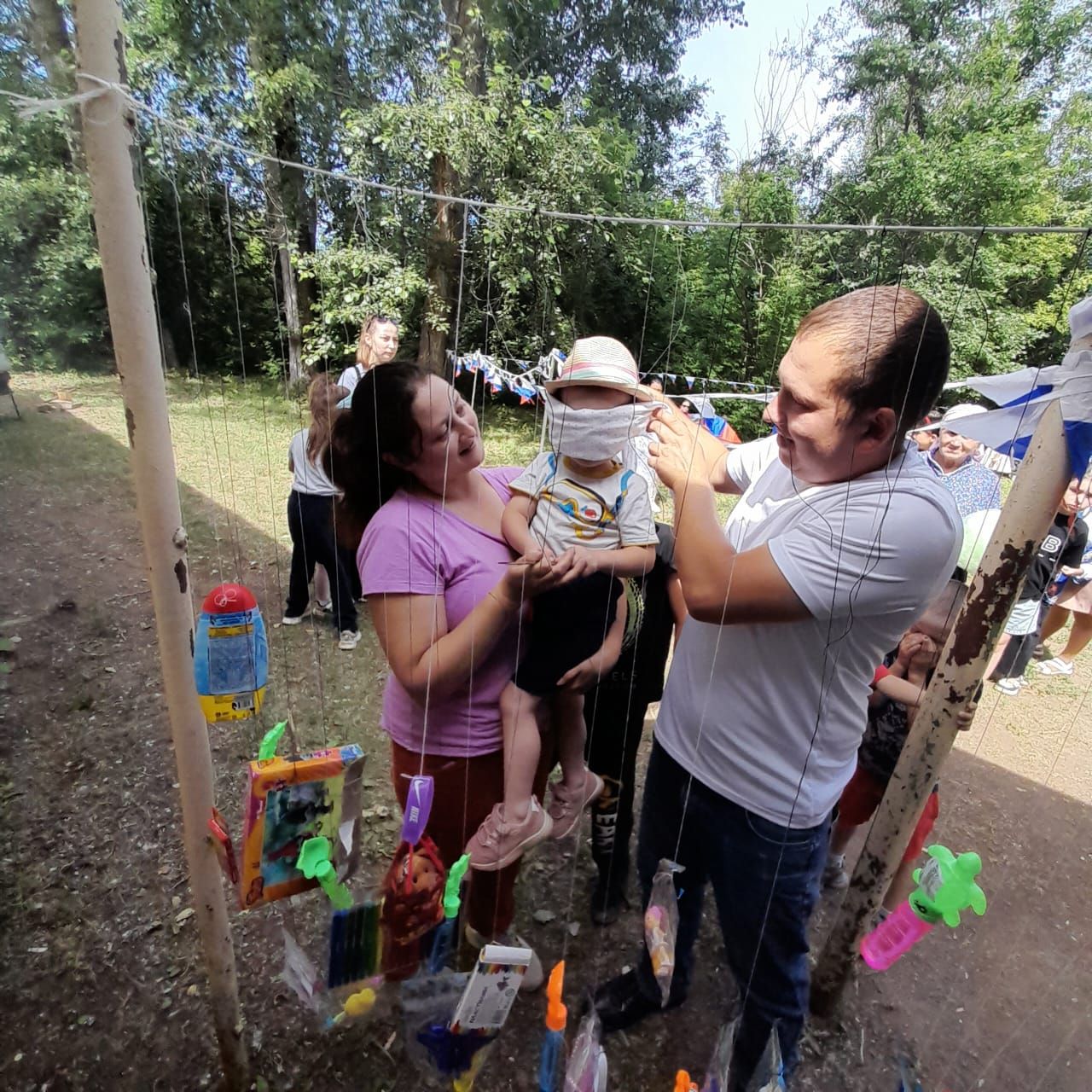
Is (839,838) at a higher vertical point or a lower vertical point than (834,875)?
higher

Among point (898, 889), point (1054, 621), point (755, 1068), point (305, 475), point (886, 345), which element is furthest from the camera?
point (1054, 621)

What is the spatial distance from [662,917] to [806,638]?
63 centimetres

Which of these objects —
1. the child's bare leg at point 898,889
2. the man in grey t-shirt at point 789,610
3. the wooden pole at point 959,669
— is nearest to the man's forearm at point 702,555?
the man in grey t-shirt at point 789,610

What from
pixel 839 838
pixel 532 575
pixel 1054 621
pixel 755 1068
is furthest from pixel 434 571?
pixel 1054 621

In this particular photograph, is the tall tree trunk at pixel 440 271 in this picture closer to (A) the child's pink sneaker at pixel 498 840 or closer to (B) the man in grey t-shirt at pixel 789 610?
(B) the man in grey t-shirt at pixel 789 610

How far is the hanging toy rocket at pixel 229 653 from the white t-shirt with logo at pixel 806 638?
0.79 meters

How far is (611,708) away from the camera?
1.75 m

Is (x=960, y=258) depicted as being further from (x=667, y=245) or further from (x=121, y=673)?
(x=121, y=673)

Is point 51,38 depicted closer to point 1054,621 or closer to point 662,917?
point 662,917

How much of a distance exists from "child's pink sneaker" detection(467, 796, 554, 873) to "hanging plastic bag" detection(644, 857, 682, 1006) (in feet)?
0.86

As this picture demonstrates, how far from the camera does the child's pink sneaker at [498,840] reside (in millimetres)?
1253

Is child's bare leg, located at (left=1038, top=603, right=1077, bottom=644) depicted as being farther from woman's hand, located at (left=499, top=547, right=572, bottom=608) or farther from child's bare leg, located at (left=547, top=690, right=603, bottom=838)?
woman's hand, located at (left=499, top=547, right=572, bottom=608)

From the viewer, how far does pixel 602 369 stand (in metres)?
0.92

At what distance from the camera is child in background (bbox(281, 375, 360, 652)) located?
2.12 meters
